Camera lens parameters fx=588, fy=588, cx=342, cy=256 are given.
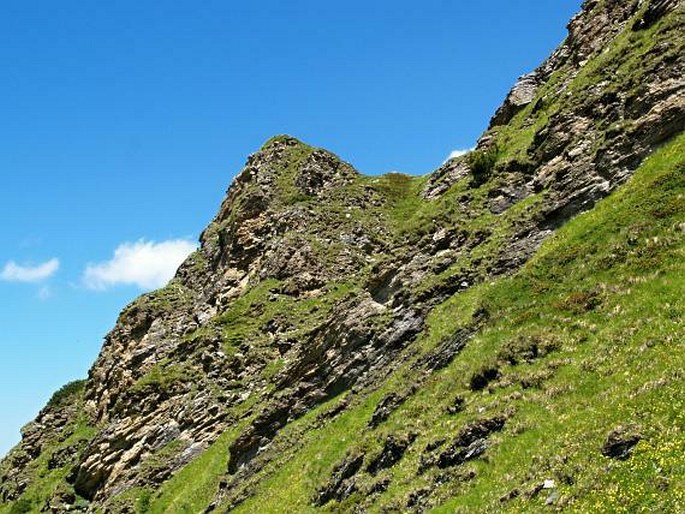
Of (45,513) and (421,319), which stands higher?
(45,513)

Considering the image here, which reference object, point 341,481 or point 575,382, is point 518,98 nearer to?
point 575,382

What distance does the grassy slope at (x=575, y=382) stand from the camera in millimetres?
16842

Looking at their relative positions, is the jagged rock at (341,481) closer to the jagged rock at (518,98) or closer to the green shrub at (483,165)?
the green shrub at (483,165)

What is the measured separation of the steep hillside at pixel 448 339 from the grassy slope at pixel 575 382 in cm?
11

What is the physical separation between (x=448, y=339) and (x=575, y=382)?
11.2m

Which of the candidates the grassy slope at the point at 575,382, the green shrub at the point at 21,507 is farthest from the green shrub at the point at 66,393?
the grassy slope at the point at 575,382

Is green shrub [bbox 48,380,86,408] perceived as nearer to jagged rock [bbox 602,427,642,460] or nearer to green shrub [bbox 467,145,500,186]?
green shrub [bbox 467,145,500,186]

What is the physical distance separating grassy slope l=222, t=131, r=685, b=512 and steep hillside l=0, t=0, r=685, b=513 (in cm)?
11

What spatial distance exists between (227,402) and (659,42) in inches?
1934

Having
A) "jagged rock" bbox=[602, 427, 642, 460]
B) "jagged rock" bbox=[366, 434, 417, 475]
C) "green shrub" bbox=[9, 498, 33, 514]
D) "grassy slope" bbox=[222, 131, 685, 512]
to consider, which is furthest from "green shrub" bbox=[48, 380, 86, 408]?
"jagged rock" bbox=[602, 427, 642, 460]

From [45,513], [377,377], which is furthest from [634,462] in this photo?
[45,513]

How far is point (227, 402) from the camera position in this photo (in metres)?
59.3

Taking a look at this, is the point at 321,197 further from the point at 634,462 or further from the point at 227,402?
the point at 634,462

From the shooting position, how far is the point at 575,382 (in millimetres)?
22312
